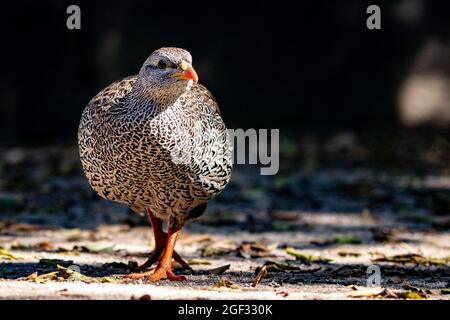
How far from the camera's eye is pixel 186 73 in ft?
18.6

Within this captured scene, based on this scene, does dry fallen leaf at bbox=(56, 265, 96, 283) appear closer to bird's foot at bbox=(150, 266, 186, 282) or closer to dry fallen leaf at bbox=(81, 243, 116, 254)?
bird's foot at bbox=(150, 266, 186, 282)

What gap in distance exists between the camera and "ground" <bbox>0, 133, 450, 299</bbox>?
5.65 m

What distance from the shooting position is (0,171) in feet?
39.3

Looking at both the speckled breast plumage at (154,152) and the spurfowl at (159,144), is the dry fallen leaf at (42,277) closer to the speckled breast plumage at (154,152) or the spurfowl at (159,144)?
the spurfowl at (159,144)

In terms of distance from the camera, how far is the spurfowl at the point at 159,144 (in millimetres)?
5770

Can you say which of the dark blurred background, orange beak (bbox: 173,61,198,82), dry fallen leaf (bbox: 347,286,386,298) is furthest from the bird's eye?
the dark blurred background

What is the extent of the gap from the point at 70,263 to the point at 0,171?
18.8 ft

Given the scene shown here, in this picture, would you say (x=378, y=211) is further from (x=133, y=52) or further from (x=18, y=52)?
(x=18, y=52)

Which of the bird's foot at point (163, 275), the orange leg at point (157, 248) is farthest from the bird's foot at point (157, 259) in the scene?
the bird's foot at point (163, 275)

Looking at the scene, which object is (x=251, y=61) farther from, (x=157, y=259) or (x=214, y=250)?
(x=157, y=259)

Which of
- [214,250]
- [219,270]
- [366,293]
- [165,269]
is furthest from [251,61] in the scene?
[366,293]
